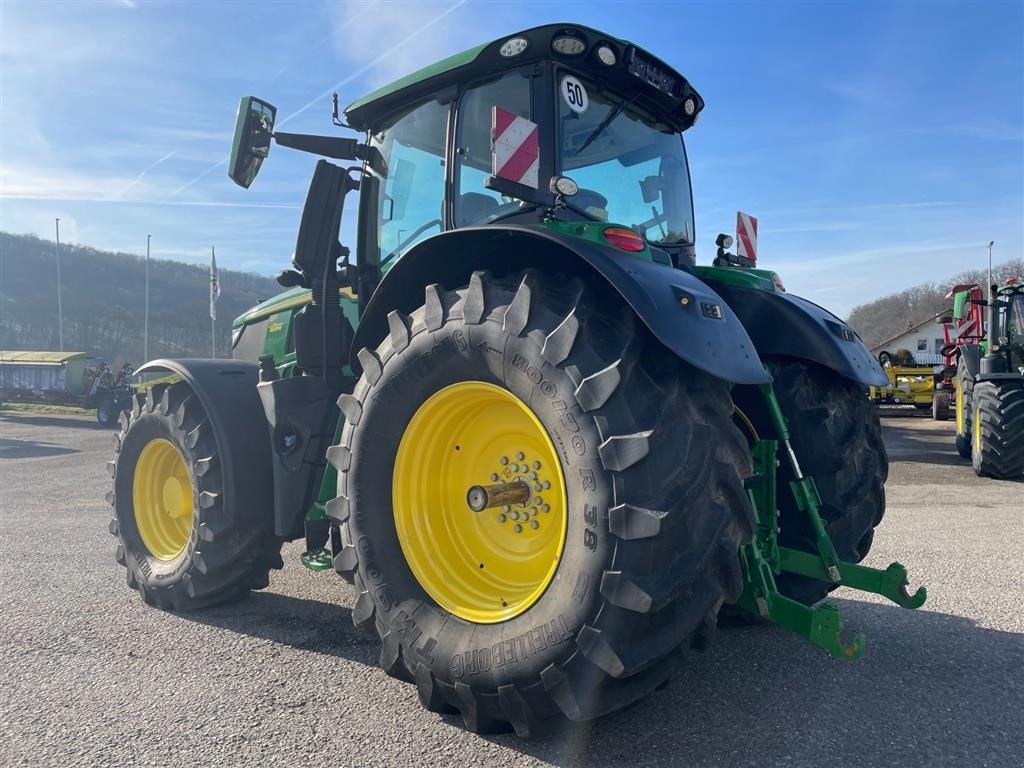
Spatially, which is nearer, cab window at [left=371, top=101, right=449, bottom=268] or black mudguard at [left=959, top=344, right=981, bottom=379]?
cab window at [left=371, top=101, right=449, bottom=268]

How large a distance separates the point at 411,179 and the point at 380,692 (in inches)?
92.4

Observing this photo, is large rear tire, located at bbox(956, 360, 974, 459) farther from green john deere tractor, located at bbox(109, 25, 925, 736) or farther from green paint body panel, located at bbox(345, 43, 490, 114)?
green paint body panel, located at bbox(345, 43, 490, 114)

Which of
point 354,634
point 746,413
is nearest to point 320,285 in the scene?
point 354,634

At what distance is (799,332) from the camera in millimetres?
3371

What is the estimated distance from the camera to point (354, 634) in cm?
365

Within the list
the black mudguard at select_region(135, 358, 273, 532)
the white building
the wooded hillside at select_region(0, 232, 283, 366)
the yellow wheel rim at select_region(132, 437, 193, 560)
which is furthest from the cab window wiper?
the wooded hillside at select_region(0, 232, 283, 366)

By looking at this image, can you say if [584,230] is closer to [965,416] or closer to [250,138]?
[250,138]

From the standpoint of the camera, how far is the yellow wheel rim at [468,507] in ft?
8.95

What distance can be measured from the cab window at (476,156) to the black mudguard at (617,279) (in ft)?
1.09

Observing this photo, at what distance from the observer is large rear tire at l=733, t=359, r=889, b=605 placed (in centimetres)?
338

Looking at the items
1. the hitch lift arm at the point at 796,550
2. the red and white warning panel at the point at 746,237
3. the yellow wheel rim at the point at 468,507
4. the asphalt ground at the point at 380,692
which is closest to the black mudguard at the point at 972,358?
the asphalt ground at the point at 380,692

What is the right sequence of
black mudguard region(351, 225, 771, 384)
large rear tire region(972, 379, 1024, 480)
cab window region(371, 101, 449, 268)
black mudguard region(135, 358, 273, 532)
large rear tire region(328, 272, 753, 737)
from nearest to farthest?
1. large rear tire region(328, 272, 753, 737)
2. black mudguard region(351, 225, 771, 384)
3. cab window region(371, 101, 449, 268)
4. black mudguard region(135, 358, 273, 532)
5. large rear tire region(972, 379, 1024, 480)

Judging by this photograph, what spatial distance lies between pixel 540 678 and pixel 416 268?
1.70 metres

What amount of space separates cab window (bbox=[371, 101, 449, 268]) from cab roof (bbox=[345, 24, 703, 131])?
0.30 ft
